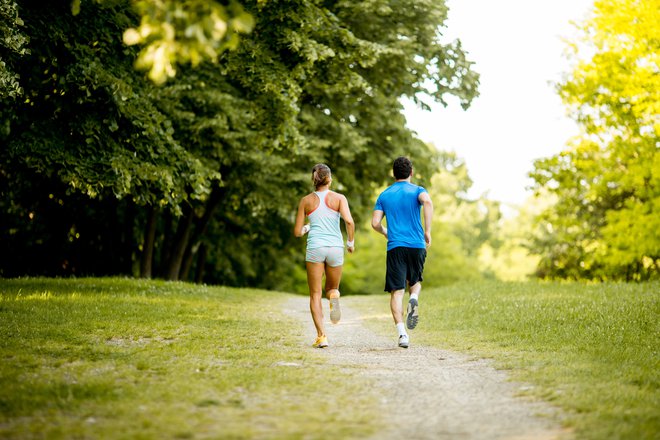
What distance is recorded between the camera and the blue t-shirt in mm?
9430

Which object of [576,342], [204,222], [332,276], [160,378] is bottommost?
[160,378]

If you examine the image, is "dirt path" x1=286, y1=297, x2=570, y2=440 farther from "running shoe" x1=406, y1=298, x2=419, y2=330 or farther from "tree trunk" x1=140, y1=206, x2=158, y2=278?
"tree trunk" x1=140, y1=206, x2=158, y2=278

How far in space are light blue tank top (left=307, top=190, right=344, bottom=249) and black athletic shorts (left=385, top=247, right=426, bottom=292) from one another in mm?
751

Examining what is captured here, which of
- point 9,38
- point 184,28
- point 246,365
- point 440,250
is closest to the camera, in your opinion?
point 184,28

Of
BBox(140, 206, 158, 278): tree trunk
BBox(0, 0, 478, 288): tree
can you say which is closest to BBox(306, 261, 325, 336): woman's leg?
BBox(0, 0, 478, 288): tree

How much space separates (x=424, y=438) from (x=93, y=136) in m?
11.8

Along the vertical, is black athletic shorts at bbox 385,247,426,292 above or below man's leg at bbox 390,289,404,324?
above

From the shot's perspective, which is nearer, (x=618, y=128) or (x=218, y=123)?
(x=218, y=123)

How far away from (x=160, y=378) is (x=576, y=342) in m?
5.38

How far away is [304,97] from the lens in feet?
76.8

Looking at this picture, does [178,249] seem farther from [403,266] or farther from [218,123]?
[403,266]

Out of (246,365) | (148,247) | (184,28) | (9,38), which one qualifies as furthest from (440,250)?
(184,28)

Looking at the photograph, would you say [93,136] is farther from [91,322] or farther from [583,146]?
[583,146]

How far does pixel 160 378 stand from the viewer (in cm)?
679
